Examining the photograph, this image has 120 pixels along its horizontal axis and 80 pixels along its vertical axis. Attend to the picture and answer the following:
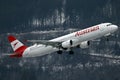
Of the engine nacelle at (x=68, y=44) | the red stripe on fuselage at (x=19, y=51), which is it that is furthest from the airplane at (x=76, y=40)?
the red stripe on fuselage at (x=19, y=51)

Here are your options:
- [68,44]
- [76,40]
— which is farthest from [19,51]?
[76,40]

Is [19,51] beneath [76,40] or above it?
beneath

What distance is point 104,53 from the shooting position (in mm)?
175750

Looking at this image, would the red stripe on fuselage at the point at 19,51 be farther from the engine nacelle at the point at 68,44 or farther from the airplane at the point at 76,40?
the engine nacelle at the point at 68,44

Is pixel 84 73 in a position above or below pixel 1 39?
below

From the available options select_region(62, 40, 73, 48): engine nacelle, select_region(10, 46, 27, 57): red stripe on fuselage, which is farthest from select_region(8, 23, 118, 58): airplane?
select_region(10, 46, 27, 57): red stripe on fuselage

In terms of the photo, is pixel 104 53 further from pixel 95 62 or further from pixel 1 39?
pixel 1 39

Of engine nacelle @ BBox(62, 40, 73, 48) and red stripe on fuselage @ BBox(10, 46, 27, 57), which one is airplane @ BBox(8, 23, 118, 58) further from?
red stripe on fuselage @ BBox(10, 46, 27, 57)

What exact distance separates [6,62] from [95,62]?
1170 inches

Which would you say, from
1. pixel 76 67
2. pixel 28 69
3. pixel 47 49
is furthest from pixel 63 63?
pixel 47 49

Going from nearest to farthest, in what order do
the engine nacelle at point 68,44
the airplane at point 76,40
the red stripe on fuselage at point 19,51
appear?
the airplane at point 76,40 < the engine nacelle at point 68,44 < the red stripe on fuselage at point 19,51

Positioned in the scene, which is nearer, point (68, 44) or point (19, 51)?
point (68, 44)

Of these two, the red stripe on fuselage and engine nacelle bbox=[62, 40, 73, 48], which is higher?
engine nacelle bbox=[62, 40, 73, 48]

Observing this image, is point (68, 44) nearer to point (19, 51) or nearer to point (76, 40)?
point (76, 40)
